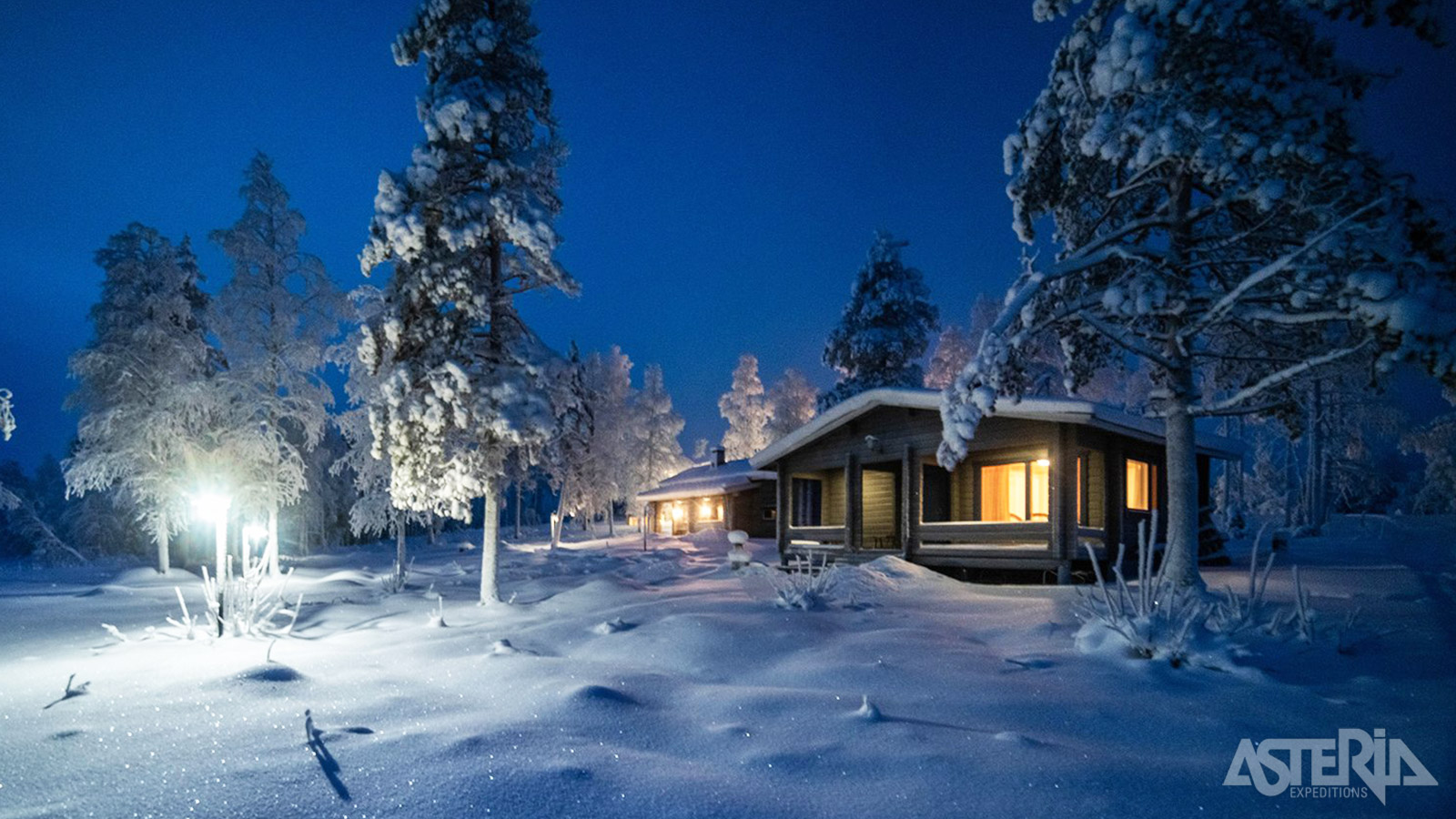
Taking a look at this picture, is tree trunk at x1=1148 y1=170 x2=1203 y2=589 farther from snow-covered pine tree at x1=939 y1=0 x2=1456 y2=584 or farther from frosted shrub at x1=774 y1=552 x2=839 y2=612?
frosted shrub at x1=774 y1=552 x2=839 y2=612

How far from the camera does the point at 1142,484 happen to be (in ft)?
56.5

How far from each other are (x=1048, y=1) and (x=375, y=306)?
1570cm

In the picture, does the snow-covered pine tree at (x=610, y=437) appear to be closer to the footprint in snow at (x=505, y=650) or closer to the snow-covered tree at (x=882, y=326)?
the snow-covered tree at (x=882, y=326)

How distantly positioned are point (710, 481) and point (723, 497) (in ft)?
6.88

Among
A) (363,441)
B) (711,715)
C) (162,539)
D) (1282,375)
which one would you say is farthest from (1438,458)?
(162,539)

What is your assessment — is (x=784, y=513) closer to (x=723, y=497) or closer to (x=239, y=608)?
(x=239, y=608)

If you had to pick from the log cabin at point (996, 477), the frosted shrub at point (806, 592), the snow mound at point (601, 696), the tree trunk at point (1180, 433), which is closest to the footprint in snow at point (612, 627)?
the frosted shrub at point (806, 592)

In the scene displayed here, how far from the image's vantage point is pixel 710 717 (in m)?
5.05

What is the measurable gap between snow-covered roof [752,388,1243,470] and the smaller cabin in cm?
1166

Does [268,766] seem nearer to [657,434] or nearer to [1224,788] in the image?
[1224,788]

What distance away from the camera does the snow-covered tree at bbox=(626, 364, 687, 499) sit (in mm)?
49250

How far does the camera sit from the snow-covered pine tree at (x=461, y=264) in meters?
11.8

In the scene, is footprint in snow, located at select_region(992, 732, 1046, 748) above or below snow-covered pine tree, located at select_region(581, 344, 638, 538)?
below

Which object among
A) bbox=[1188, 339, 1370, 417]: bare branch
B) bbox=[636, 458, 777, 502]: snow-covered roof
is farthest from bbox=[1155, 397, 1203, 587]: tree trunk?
bbox=[636, 458, 777, 502]: snow-covered roof
